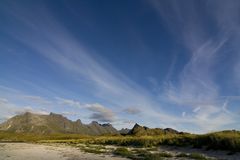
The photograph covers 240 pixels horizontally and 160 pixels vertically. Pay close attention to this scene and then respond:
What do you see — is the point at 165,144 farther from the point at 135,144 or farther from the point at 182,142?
the point at 135,144

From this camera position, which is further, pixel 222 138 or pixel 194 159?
pixel 222 138

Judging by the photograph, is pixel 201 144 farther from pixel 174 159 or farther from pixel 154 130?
pixel 154 130

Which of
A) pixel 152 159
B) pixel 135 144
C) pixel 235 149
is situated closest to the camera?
pixel 152 159

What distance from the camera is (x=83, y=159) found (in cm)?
2645

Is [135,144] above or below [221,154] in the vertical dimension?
above

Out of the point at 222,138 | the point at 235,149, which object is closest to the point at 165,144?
the point at 222,138

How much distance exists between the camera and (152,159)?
77.5ft

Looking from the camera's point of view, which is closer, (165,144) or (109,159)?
(109,159)

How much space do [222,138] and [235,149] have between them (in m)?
3.62

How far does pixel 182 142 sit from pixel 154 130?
152 m

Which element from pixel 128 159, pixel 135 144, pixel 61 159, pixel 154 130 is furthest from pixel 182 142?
pixel 154 130

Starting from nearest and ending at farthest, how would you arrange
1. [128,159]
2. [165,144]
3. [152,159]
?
[152,159]
[128,159]
[165,144]

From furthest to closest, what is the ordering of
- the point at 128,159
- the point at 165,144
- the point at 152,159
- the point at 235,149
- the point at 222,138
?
the point at 165,144, the point at 222,138, the point at 235,149, the point at 128,159, the point at 152,159

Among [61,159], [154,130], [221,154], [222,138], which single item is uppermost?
[154,130]
